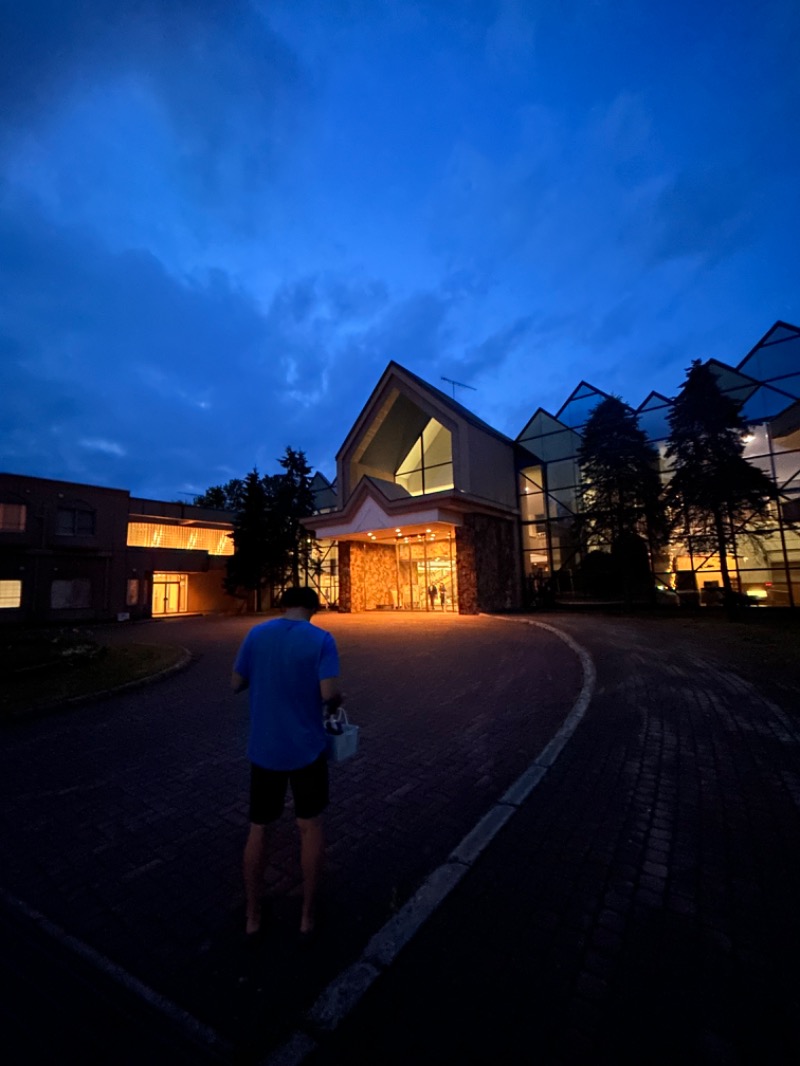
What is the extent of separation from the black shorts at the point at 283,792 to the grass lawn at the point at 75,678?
21.7ft

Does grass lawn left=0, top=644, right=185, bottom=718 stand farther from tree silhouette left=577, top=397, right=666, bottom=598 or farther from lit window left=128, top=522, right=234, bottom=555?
lit window left=128, top=522, right=234, bottom=555

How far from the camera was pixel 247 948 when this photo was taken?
2.48 meters

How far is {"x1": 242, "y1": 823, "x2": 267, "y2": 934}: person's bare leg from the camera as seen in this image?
2.56 meters

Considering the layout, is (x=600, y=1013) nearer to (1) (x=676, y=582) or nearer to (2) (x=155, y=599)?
(1) (x=676, y=582)

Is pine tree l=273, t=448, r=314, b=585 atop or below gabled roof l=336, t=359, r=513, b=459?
below

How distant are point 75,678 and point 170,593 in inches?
978

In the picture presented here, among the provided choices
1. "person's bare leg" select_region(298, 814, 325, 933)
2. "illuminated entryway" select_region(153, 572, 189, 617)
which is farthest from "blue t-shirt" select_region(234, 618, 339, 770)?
"illuminated entryway" select_region(153, 572, 189, 617)

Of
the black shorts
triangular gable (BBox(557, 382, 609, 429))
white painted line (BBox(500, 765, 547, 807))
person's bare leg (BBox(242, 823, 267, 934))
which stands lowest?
white painted line (BBox(500, 765, 547, 807))

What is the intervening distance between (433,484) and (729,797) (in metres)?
22.6

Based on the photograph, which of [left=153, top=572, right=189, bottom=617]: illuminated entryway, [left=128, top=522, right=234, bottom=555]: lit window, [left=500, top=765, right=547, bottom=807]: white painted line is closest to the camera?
[left=500, top=765, right=547, bottom=807]: white painted line

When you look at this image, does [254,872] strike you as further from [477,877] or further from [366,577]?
[366,577]

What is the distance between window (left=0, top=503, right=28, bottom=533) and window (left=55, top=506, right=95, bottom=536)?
146 centimetres

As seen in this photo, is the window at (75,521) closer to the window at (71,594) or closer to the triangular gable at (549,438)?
the window at (71,594)

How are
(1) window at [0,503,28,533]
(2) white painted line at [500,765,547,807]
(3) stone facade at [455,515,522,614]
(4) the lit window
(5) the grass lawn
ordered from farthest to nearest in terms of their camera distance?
1. (4) the lit window
2. (1) window at [0,503,28,533]
3. (3) stone facade at [455,515,522,614]
4. (5) the grass lawn
5. (2) white painted line at [500,765,547,807]
